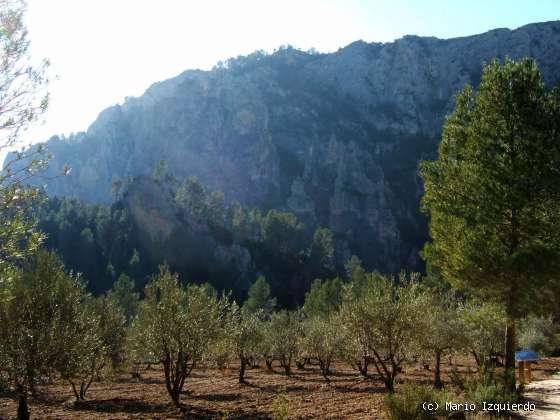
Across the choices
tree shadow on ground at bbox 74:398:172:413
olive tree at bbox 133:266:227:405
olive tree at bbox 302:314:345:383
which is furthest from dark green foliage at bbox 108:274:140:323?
olive tree at bbox 133:266:227:405

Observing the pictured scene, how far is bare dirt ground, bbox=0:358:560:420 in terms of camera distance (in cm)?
1952

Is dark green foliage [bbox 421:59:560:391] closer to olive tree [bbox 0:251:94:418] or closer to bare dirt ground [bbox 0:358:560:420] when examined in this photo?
bare dirt ground [bbox 0:358:560:420]

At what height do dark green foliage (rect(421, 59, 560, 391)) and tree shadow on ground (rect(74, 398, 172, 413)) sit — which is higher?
dark green foliage (rect(421, 59, 560, 391))

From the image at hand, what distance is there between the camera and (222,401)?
81.4 ft

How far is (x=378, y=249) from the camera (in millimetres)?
171250

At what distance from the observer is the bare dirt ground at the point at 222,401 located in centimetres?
1952

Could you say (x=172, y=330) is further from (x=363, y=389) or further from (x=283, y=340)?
(x=283, y=340)

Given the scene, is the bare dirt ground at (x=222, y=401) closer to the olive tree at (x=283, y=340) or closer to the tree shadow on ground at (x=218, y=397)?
the tree shadow on ground at (x=218, y=397)

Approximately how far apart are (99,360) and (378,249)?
15332 cm

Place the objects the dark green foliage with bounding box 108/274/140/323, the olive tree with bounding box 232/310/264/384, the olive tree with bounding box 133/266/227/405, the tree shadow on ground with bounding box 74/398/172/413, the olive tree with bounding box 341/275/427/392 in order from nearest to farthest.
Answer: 1. the olive tree with bounding box 341/275/427/392
2. the olive tree with bounding box 133/266/227/405
3. the tree shadow on ground with bounding box 74/398/172/413
4. the olive tree with bounding box 232/310/264/384
5. the dark green foliage with bounding box 108/274/140/323

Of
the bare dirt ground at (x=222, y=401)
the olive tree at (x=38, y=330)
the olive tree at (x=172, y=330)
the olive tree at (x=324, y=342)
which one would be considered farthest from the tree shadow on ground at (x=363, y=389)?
the olive tree at (x=38, y=330)

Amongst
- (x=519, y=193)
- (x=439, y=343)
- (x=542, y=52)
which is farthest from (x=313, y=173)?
(x=519, y=193)

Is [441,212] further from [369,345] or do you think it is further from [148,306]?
[148,306]

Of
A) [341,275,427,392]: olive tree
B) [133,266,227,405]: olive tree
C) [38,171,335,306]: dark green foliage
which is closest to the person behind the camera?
[341,275,427,392]: olive tree
